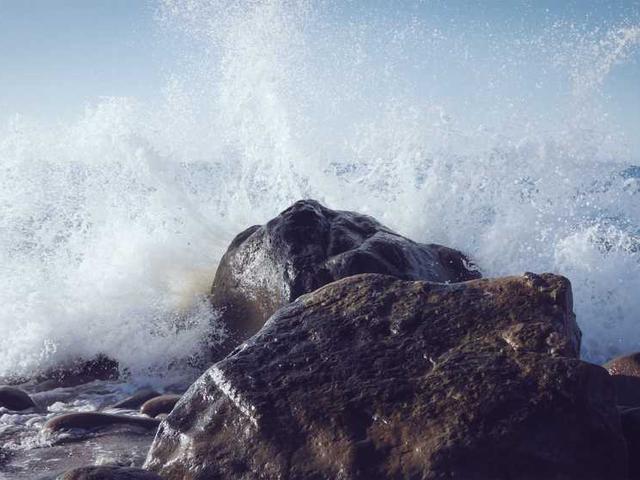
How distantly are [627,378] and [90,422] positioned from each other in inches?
155

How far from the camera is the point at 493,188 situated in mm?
11062

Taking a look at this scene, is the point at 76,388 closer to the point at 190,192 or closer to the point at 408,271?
the point at 408,271

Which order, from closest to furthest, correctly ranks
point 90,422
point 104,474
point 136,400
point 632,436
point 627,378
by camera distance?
1. point 104,474
2. point 632,436
3. point 90,422
4. point 627,378
5. point 136,400

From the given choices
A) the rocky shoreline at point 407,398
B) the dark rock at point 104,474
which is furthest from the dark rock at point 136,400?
the dark rock at point 104,474

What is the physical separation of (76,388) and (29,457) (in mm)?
2544

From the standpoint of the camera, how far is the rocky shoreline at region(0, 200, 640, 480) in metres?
2.88

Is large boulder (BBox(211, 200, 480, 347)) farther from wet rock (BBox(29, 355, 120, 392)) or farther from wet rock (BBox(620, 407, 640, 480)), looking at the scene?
wet rock (BBox(620, 407, 640, 480))

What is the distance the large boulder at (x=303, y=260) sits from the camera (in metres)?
6.18

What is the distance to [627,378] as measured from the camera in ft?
16.9

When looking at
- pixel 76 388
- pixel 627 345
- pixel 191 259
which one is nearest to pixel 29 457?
pixel 76 388

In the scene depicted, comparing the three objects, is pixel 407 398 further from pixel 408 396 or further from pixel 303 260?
pixel 303 260

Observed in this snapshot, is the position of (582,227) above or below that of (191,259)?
above

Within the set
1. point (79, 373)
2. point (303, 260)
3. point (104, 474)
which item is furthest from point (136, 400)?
point (104, 474)

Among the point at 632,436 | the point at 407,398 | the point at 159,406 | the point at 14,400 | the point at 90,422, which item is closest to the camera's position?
the point at 407,398
